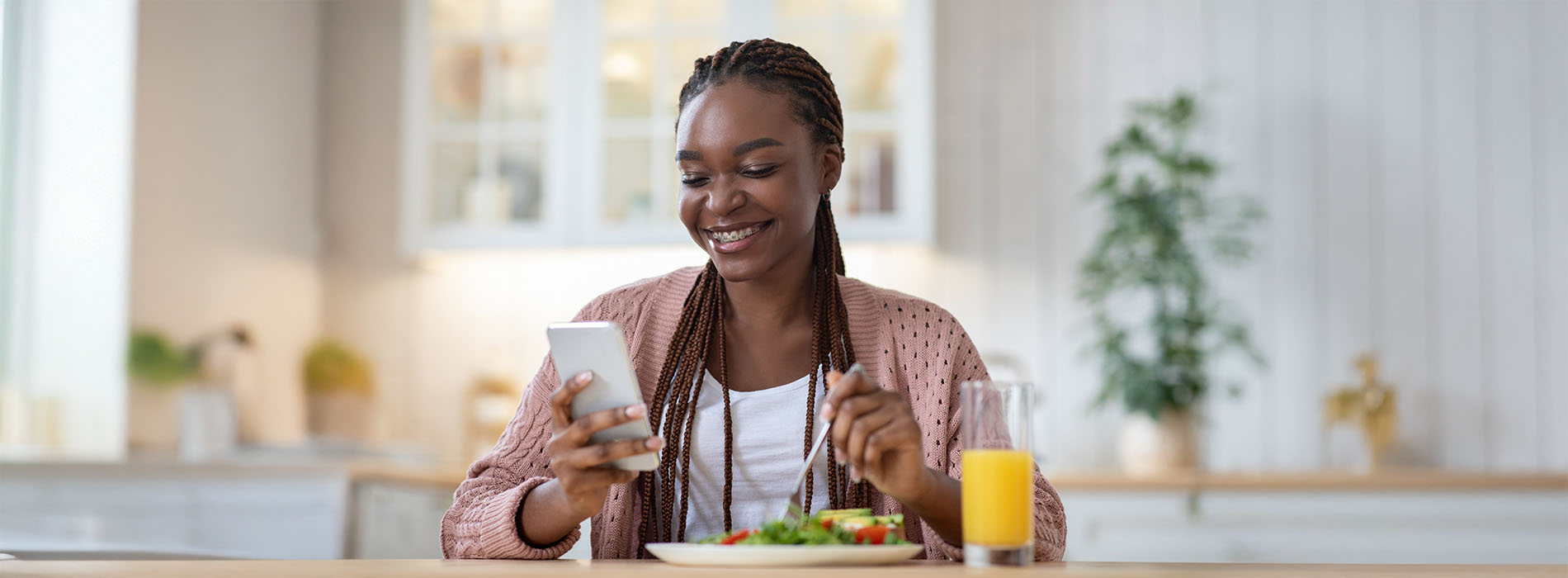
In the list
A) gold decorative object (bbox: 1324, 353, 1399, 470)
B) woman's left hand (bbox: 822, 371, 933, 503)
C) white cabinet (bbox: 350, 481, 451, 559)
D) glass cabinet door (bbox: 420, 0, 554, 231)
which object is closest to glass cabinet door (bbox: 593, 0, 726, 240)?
glass cabinet door (bbox: 420, 0, 554, 231)

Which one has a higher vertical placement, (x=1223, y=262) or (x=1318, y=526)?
(x=1223, y=262)

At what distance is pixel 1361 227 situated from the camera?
3.25 metres

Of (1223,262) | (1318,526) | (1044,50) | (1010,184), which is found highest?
(1044,50)

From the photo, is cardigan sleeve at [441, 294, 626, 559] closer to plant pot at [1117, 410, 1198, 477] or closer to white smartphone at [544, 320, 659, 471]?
white smartphone at [544, 320, 659, 471]

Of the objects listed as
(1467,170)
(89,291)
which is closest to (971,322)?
(1467,170)

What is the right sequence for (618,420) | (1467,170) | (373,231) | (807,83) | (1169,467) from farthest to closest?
(373,231)
(1467,170)
(1169,467)
(807,83)
(618,420)

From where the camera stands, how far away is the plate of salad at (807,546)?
938mm

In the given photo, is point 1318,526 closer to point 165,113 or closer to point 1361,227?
point 1361,227

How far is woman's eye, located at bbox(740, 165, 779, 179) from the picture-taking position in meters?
1.37

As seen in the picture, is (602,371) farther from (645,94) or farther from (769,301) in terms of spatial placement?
(645,94)

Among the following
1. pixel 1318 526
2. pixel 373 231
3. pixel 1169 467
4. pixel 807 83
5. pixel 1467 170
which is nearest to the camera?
pixel 807 83

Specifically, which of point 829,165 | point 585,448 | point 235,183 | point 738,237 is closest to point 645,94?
point 235,183

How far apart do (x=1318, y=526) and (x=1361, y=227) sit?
0.89 metres

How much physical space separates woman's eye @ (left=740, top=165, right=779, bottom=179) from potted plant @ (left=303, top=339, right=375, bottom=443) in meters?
2.49
